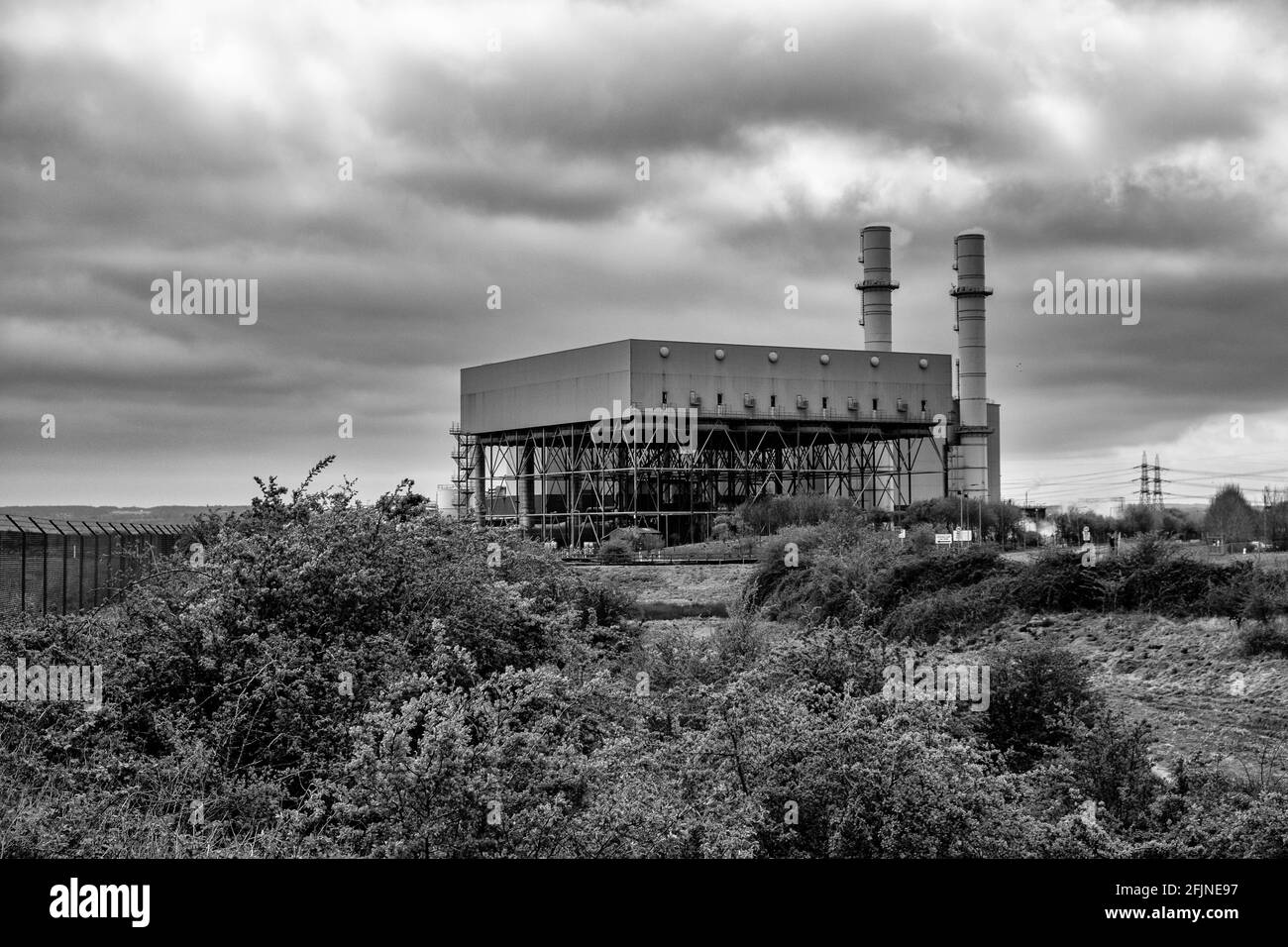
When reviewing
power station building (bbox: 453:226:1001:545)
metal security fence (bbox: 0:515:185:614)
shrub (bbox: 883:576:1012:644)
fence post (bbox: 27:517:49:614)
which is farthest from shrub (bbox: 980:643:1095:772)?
power station building (bbox: 453:226:1001:545)

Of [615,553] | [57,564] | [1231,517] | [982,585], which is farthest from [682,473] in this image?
[57,564]

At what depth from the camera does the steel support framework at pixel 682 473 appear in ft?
271

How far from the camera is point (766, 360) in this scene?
281 feet

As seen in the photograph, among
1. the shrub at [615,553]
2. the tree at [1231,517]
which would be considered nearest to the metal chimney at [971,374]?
the tree at [1231,517]

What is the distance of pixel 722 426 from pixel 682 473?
465 cm

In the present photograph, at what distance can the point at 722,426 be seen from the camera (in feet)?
275

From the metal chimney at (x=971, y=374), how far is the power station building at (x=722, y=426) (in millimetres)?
109

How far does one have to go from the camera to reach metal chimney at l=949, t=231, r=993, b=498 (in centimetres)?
9006

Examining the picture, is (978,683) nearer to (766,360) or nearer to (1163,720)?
(1163,720)

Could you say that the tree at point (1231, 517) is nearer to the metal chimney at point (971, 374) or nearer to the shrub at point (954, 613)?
the metal chimney at point (971, 374)

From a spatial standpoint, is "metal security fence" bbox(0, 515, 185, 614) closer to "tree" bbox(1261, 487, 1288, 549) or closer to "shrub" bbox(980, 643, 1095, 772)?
"shrub" bbox(980, 643, 1095, 772)

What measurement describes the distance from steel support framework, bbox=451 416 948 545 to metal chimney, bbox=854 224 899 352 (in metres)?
7.83
